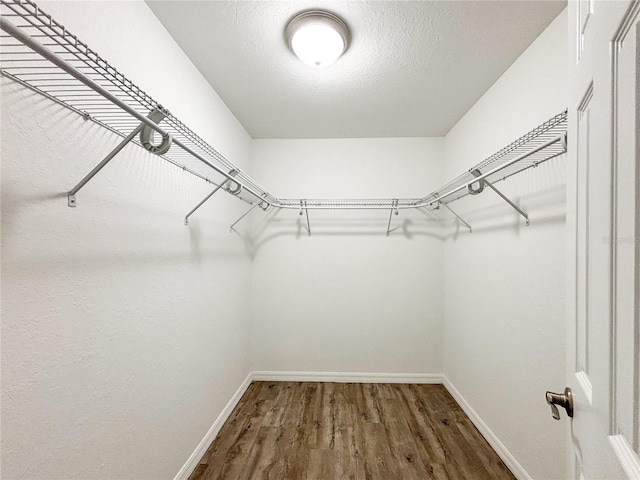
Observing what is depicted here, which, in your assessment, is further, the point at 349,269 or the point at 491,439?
the point at 349,269

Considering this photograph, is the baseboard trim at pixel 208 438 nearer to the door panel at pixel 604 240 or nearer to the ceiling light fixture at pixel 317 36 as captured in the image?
the door panel at pixel 604 240

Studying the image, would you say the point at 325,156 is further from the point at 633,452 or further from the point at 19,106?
the point at 633,452

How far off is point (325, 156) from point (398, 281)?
4.62 feet

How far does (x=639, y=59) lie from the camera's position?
418 millimetres

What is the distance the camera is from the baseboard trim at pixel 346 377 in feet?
9.19

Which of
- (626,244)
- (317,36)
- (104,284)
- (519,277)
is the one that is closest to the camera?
(626,244)

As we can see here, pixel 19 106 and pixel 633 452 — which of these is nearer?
pixel 633 452

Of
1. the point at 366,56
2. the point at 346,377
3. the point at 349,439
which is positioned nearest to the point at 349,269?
the point at 346,377

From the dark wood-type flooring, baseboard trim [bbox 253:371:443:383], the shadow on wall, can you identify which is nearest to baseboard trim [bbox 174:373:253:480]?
the dark wood-type flooring

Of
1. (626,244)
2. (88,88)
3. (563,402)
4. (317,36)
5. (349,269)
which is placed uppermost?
(317,36)

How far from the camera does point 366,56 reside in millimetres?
1641

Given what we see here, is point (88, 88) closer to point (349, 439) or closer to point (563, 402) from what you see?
point (563, 402)

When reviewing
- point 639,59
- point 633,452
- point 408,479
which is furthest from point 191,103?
point 408,479

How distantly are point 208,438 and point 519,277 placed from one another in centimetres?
212
